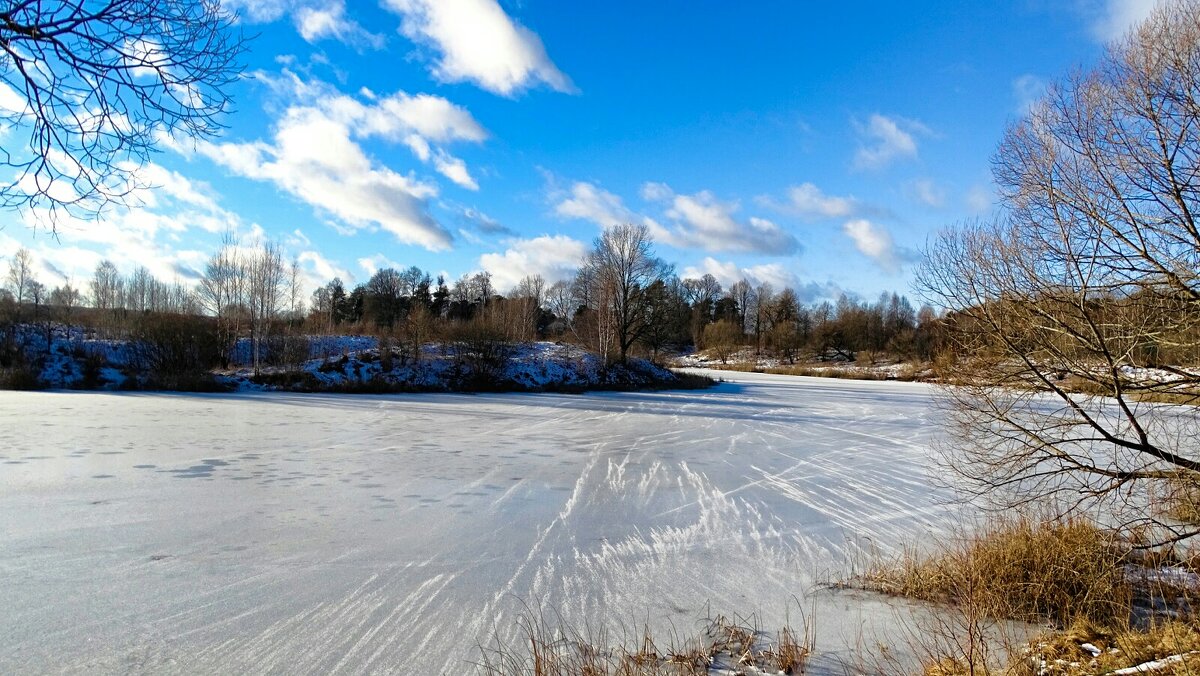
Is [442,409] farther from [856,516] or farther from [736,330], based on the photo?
[736,330]

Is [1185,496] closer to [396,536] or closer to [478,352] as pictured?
[396,536]

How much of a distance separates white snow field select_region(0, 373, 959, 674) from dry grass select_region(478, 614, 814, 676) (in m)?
0.16

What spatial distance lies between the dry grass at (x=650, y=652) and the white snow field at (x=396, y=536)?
0.16 meters

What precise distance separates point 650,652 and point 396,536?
311cm

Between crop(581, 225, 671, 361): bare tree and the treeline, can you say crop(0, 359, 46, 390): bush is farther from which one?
crop(581, 225, 671, 361): bare tree

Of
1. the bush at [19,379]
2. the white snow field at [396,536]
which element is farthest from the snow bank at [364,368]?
the white snow field at [396,536]

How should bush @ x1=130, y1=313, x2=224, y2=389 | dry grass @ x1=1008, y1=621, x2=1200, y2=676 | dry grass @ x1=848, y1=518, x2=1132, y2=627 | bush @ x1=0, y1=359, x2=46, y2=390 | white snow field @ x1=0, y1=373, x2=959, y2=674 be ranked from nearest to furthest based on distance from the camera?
dry grass @ x1=1008, y1=621, x2=1200, y2=676 → white snow field @ x1=0, y1=373, x2=959, y2=674 → dry grass @ x1=848, y1=518, x2=1132, y2=627 → bush @ x1=0, y1=359, x2=46, y2=390 → bush @ x1=130, y1=313, x2=224, y2=389

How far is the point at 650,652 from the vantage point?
3895 millimetres

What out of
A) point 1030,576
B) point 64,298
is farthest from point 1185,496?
point 64,298

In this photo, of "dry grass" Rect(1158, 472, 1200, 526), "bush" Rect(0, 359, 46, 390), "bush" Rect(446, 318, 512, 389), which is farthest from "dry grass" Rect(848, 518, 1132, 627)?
"bush" Rect(0, 359, 46, 390)

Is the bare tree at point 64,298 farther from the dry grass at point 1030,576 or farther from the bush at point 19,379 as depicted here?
the dry grass at point 1030,576

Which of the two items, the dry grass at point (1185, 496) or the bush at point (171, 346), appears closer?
the dry grass at point (1185, 496)

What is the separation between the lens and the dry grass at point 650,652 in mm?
Result: 3576

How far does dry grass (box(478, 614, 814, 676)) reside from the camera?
3.58m
